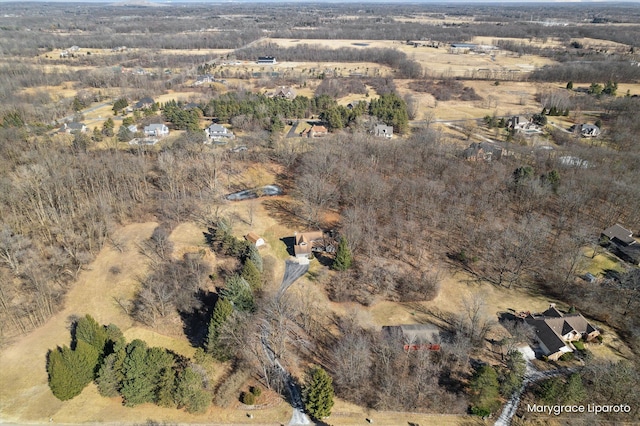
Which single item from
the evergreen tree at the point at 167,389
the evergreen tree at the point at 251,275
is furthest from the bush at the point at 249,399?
the evergreen tree at the point at 251,275

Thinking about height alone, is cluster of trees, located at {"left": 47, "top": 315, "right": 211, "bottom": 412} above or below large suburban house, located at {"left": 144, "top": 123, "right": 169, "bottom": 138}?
below

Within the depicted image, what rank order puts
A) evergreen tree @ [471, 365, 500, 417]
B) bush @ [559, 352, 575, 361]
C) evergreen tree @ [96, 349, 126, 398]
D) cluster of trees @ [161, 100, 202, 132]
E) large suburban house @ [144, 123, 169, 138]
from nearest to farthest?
evergreen tree @ [471, 365, 500, 417], evergreen tree @ [96, 349, 126, 398], bush @ [559, 352, 575, 361], large suburban house @ [144, 123, 169, 138], cluster of trees @ [161, 100, 202, 132]

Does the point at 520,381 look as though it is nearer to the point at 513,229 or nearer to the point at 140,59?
the point at 513,229

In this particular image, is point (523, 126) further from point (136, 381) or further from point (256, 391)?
point (136, 381)

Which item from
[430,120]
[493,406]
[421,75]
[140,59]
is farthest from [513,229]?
[140,59]

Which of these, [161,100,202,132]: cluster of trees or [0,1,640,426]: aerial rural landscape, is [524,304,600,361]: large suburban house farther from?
[161,100,202,132]: cluster of trees

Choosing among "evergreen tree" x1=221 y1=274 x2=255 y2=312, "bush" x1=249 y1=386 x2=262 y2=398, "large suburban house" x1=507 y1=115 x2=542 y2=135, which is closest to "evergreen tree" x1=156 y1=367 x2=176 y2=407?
"bush" x1=249 y1=386 x2=262 y2=398
